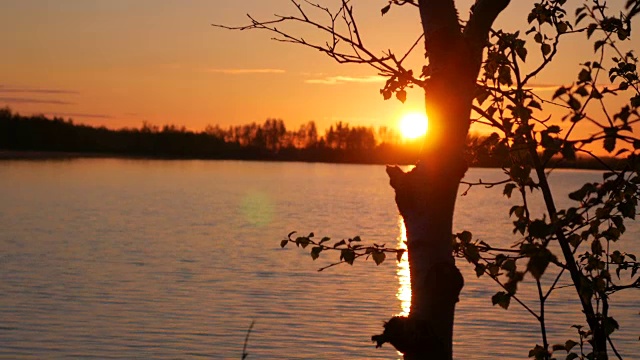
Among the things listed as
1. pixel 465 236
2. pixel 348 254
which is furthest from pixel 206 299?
pixel 348 254

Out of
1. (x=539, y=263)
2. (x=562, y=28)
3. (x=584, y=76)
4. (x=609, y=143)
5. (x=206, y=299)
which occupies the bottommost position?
(x=206, y=299)

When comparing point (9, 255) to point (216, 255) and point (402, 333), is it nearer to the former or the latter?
point (216, 255)

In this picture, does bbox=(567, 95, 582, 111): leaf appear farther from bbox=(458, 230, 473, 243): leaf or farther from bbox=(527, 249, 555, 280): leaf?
bbox=(458, 230, 473, 243): leaf

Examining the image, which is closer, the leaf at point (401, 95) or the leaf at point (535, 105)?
the leaf at point (401, 95)

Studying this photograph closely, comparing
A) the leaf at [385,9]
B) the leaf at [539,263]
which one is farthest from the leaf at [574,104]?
the leaf at [385,9]

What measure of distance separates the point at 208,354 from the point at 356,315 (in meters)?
5.04

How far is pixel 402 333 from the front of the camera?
3.51 m

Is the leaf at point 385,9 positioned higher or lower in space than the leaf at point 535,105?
higher

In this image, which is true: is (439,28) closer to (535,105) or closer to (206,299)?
(535,105)

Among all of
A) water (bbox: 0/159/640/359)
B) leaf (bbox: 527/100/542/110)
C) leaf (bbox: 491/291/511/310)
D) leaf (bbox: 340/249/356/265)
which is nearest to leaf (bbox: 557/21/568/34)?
leaf (bbox: 527/100/542/110)

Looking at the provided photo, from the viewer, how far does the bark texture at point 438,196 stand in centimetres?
349

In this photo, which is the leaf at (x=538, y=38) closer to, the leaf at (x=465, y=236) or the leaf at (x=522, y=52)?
the leaf at (x=522, y=52)

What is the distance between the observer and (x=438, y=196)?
3.50 m

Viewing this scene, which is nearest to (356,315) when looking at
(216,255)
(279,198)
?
(216,255)
